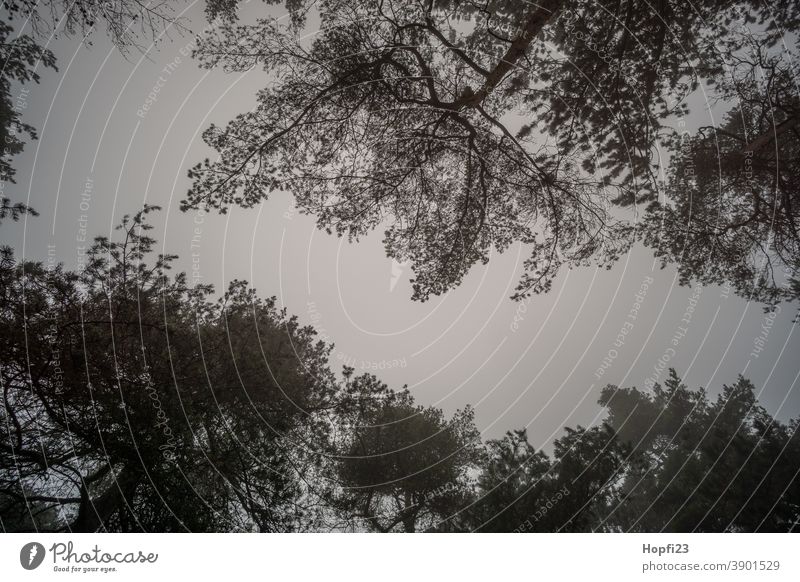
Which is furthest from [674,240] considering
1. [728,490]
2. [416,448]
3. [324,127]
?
[416,448]

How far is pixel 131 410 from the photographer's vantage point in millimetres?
3627

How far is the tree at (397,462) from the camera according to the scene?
511 cm

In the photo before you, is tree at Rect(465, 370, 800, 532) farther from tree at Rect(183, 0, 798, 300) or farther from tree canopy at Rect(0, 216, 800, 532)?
tree at Rect(183, 0, 798, 300)

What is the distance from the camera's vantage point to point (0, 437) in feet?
11.6

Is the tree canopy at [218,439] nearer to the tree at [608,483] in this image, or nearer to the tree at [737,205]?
the tree at [608,483]

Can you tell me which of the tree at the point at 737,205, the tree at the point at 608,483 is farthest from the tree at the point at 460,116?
the tree at the point at 608,483

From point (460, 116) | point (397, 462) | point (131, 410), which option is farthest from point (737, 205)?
point (131, 410)
